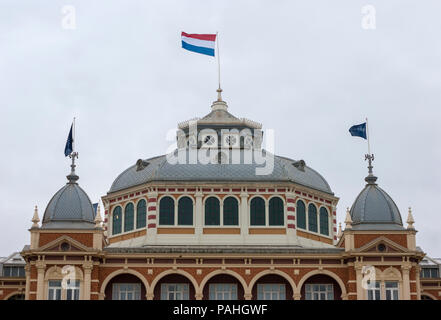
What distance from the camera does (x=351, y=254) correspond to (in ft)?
242

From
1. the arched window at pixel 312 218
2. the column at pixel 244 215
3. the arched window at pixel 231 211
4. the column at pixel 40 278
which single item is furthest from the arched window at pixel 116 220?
the arched window at pixel 312 218

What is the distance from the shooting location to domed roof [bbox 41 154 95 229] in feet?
246

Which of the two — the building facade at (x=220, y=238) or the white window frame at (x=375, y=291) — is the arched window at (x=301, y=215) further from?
the white window frame at (x=375, y=291)

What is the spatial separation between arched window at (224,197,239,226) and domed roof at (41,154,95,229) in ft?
38.6

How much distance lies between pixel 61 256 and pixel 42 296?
3512 mm

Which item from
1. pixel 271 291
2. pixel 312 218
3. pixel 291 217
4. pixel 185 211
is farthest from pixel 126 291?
pixel 312 218

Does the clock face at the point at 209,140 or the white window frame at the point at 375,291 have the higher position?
the clock face at the point at 209,140

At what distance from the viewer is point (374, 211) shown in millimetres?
76625

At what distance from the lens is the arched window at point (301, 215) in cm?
8025

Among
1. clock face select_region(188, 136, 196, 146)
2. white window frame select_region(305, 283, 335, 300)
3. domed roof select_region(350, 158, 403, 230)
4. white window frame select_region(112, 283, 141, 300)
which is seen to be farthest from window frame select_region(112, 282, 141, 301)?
domed roof select_region(350, 158, 403, 230)

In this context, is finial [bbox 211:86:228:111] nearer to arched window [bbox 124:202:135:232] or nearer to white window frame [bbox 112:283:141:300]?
arched window [bbox 124:202:135:232]

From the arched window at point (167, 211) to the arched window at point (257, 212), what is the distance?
696cm

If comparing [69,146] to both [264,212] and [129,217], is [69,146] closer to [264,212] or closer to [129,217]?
[129,217]
